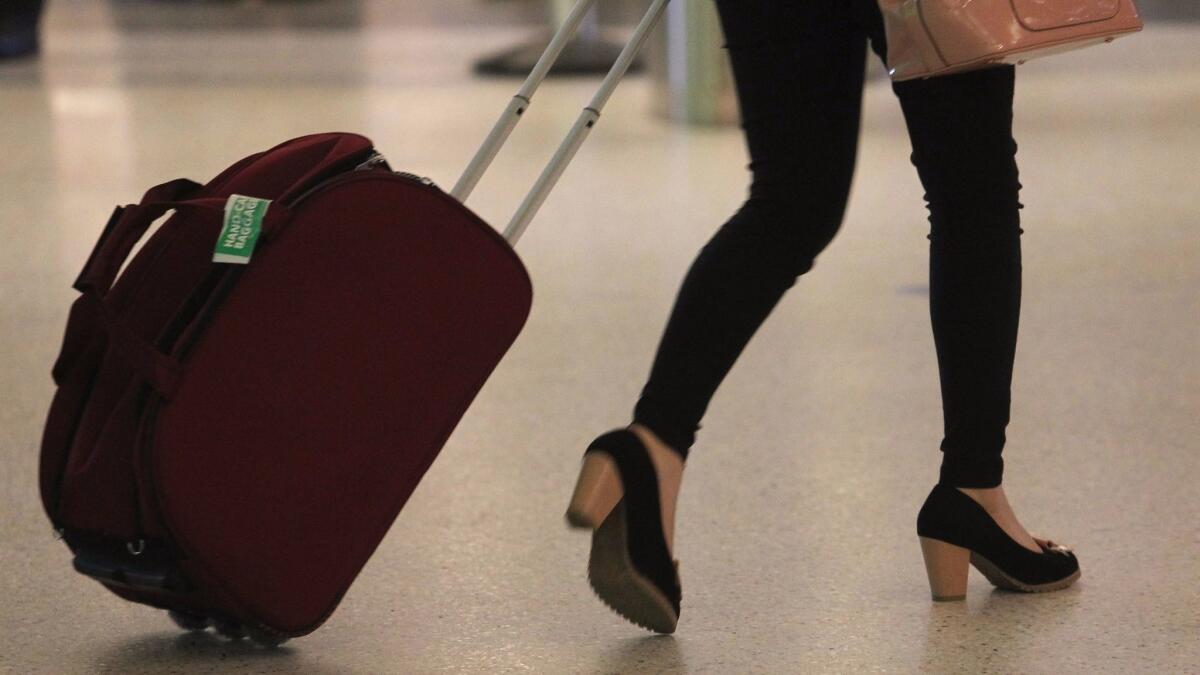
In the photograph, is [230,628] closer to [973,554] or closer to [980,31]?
[973,554]

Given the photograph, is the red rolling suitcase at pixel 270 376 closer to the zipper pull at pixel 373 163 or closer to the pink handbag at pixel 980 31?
the zipper pull at pixel 373 163

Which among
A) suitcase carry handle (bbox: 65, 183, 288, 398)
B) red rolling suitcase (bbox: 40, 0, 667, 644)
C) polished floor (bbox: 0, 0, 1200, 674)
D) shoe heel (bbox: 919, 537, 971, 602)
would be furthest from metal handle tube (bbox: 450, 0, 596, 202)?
shoe heel (bbox: 919, 537, 971, 602)

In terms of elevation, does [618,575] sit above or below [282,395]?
below

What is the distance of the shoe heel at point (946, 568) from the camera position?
1.46m

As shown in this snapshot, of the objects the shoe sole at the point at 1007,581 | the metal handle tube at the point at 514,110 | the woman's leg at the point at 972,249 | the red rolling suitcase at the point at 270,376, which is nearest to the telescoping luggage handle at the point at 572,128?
the metal handle tube at the point at 514,110

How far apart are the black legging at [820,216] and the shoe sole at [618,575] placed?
0.09m

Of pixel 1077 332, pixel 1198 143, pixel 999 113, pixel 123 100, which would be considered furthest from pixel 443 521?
pixel 123 100

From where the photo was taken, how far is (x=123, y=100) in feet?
19.3

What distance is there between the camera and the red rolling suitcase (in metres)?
1.24

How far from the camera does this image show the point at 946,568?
1.47 m

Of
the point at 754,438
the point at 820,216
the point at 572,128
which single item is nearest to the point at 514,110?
the point at 572,128

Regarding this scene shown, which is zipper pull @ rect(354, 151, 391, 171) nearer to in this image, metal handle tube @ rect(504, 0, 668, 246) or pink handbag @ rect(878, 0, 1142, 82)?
metal handle tube @ rect(504, 0, 668, 246)

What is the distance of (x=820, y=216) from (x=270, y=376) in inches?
18.7

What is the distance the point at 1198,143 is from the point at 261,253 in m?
3.73
